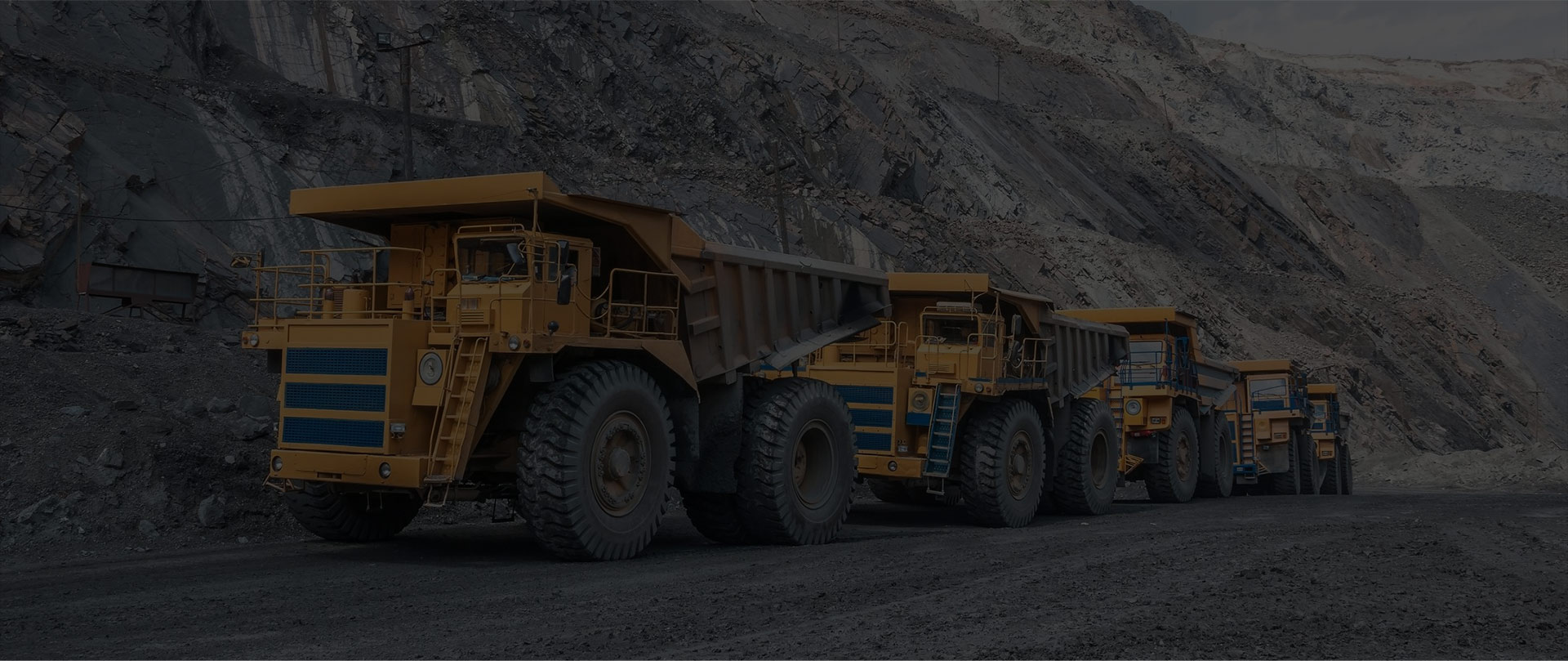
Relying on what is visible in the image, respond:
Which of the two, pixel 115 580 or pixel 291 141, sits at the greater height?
pixel 291 141

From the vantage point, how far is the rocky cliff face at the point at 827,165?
83.8 feet

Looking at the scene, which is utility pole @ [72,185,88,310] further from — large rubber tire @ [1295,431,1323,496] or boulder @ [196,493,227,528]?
large rubber tire @ [1295,431,1323,496]

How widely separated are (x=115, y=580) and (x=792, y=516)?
17.1ft

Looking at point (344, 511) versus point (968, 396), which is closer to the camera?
point (344, 511)

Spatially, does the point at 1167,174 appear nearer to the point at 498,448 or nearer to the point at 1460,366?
the point at 1460,366

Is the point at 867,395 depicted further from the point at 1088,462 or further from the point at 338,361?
the point at 338,361

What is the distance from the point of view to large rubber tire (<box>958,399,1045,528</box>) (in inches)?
533

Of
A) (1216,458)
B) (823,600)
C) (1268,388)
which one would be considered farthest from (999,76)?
(823,600)

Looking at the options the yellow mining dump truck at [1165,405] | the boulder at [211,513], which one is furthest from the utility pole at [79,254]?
the yellow mining dump truck at [1165,405]

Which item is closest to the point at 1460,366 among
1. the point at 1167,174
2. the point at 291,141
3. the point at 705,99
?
the point at 1167,174

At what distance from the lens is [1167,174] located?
2173 inches

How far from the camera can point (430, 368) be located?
28.9 feet

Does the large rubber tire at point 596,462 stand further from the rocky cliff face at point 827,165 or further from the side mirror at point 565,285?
the rocky cliff face at point 827,165

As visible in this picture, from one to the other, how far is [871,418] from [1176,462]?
803 centimetres
